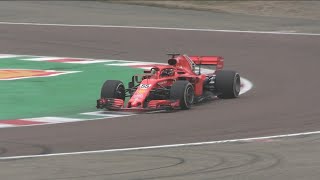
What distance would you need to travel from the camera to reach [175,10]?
35.4 meters

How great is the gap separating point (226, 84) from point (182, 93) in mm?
1744

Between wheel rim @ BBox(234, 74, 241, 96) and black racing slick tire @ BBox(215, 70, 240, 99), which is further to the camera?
wheel rim @ BBox(234, 74, 241, 96)

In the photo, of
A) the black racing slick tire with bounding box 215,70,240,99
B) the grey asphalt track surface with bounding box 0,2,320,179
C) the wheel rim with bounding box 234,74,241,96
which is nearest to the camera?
the grey asphalt track surface with bounding box 0,2,320,179

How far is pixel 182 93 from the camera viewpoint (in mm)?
15789

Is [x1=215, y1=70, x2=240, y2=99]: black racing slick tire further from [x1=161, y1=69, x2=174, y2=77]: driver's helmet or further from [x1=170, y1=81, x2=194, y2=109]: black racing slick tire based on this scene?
[x1=170, y1=81, x2=194, y2=109]: black racing slick tire

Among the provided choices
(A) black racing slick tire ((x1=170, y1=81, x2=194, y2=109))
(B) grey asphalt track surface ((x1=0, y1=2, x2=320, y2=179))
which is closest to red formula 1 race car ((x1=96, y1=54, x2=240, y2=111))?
(A) black racing slick tire ((x1=170, y1=81, x2=194, y2=109))

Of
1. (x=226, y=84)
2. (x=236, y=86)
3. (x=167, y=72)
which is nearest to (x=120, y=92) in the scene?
(x=167, y=72)

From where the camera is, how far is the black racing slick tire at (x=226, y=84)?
681 inches

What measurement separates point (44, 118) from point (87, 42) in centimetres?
1214

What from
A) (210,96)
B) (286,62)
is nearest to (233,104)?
(210,96)

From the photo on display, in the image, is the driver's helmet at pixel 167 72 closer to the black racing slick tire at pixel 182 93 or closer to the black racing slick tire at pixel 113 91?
the black racing slick tire at pixel 182 93

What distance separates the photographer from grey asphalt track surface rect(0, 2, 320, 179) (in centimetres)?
979

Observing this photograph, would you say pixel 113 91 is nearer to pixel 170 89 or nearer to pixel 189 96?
pixel 170 89

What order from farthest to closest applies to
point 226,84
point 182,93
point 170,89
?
1. point 226,84
2. point 170,89
3. point 182,93
